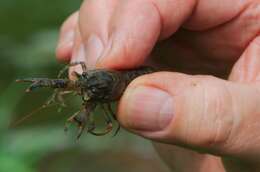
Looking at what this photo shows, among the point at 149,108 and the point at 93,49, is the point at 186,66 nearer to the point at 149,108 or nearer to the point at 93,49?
the point at 93,49

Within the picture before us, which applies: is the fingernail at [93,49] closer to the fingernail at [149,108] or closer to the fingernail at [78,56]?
the fingernail at [78,56]

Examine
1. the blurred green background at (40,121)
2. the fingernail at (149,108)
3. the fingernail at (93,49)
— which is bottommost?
the blurred green background at (40,121)

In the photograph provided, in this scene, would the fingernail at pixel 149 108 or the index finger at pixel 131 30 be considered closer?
the fingernail at pixel 149 108

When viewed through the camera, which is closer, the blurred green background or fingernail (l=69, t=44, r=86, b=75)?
fingernail (l=69, t=44, r=86, b=75)

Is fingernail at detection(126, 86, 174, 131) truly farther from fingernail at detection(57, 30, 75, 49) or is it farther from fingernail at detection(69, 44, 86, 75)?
fingernail at detection(57, 30, 75, 49)

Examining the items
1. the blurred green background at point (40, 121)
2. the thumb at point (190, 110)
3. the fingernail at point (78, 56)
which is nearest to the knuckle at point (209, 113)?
the thumb at point (190, 110)

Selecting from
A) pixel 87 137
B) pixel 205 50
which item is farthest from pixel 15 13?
pixel 205 50

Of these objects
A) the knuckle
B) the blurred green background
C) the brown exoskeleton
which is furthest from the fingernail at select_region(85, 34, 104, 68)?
the blurred green background

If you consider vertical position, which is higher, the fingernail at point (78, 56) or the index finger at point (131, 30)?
the index finger at point (131, 30)
